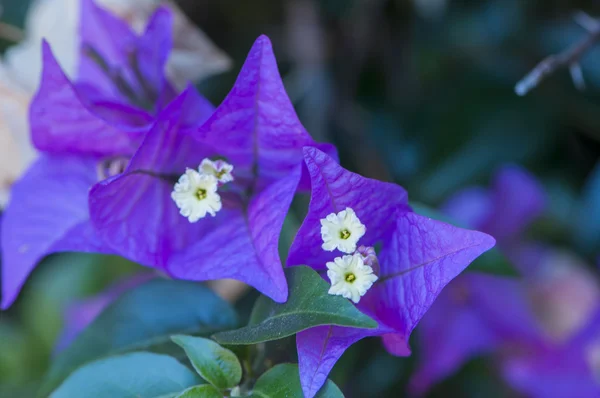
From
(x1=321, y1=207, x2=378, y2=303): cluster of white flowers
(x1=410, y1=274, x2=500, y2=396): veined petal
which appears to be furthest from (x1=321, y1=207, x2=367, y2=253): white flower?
(x1=410, y1=274, x2=500, y2=396): veined petal

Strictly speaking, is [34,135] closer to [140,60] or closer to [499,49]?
[140,60]

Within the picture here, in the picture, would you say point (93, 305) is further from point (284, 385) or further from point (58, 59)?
point (284, 385)

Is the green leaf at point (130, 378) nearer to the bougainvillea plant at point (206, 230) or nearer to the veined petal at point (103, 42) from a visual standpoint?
the bougainvillea plant at point (206, 230)

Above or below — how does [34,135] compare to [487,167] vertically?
above

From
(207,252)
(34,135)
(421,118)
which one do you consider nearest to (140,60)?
(34,135)

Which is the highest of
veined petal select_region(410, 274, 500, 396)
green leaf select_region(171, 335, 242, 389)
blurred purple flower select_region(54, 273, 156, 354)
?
green leaf select_region(171, 335, 242, 389)

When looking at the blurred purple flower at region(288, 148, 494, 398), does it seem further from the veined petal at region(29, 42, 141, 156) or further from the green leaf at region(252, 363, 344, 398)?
the veined petal at region(29, 42, 141, 156)

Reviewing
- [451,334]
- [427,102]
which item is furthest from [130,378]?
[427,102]
